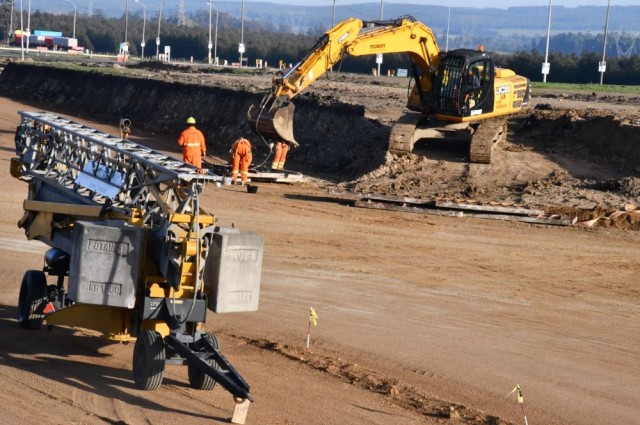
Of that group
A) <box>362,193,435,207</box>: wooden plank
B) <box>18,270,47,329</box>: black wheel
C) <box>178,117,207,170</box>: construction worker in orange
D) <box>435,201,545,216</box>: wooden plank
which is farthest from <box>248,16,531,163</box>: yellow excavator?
<box>18,270,47,329</box>: black wheel

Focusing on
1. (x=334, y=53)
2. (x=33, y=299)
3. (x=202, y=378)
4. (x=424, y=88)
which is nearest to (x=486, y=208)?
(x=334, y=53)

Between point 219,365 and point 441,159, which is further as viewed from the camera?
point 441,159

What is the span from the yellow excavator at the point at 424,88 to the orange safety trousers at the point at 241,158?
570 mm

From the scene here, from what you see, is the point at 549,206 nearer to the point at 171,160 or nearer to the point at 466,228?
the point at 466,228

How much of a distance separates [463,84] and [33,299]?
1700 cm

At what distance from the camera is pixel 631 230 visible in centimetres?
2295

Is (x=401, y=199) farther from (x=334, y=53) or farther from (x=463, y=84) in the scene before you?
(x=463, y=84)

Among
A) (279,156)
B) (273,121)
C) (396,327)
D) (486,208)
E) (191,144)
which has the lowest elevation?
(396,327)

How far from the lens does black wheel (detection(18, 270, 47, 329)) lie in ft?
44.5

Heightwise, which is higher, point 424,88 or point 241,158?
point 424,88

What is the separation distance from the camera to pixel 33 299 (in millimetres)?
13633

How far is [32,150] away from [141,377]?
503cm

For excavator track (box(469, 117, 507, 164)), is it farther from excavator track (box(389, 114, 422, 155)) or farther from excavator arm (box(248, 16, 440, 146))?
excavator arm (box(248, 16, 440, 146))

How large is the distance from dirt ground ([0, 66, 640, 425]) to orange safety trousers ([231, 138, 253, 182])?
51cm
